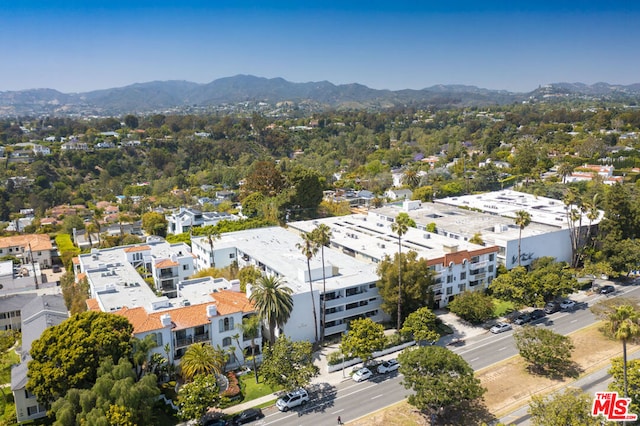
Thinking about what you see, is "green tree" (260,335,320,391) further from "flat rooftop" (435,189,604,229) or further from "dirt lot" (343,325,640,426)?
"flat rooftop" (435,189,604,229)

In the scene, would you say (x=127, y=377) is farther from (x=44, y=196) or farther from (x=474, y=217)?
(x=44, y=196)

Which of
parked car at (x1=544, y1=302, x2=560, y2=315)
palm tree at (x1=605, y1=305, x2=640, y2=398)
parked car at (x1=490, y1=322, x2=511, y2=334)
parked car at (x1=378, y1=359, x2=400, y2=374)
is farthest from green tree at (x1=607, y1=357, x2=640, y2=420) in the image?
parked car at (x1=544, y1=302, x2=560, y2=315)

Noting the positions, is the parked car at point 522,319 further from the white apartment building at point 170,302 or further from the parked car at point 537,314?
the white apartment building at point 170,302

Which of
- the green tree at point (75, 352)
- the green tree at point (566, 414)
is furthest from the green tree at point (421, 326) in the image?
the green tree at point (75, 352)

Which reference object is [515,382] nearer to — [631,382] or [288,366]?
[631,382]

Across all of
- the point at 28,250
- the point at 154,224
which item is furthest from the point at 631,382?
the point at 28,250

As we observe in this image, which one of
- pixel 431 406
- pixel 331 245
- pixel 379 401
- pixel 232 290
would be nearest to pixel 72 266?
pixel 232 290

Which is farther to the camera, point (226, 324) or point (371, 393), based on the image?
point (226, 324)
